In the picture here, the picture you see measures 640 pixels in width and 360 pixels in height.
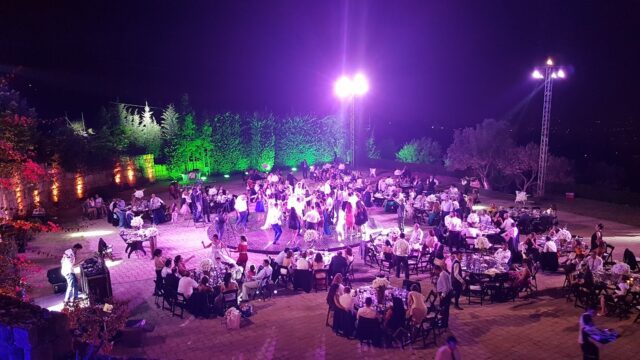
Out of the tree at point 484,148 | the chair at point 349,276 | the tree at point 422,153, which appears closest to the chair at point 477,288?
the chair at point 349,276

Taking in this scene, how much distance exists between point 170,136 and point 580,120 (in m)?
40.9

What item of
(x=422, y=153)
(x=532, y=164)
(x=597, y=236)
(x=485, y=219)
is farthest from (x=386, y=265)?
(x=422, y=153)

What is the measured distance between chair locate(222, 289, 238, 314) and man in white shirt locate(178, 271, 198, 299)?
0.69 m

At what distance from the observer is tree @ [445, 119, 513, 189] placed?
96.8 ft

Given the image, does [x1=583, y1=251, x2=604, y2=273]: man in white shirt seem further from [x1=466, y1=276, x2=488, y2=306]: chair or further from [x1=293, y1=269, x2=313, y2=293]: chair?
[x1=293, y1=269, x2=313, y2=293]: chair

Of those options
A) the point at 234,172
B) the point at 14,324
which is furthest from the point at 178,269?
the point at 234,172

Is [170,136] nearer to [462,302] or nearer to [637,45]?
[462,302]

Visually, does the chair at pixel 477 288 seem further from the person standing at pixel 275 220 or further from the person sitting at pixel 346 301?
the person standing at pixel 275 220

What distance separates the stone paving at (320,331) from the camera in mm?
8641

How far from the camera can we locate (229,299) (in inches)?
408

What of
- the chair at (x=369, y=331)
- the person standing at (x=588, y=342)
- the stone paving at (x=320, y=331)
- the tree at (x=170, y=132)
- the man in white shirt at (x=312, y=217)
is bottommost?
the stone paving at (x=320, y=331)

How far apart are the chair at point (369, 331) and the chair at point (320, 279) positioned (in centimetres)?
285

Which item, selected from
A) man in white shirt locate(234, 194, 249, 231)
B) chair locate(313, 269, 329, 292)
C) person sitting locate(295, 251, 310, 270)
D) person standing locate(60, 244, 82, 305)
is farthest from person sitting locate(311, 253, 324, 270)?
man in white shirt locate(234, 194, 249, 231)

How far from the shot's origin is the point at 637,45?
41094 mm
